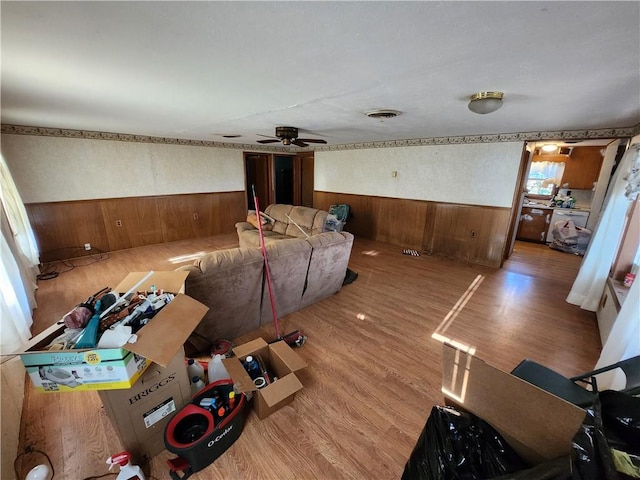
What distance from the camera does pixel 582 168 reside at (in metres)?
5.38

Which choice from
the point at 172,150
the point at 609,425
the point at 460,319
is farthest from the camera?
the point at 172,150

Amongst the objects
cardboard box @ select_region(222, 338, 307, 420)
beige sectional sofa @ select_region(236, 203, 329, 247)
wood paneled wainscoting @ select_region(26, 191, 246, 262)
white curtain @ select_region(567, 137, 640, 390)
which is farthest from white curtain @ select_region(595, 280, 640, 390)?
wood paneled wainscoting @ select_region(26, 191, 246, 262)

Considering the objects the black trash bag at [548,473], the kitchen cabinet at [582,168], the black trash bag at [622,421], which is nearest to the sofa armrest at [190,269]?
the black trash bag at [548,473]

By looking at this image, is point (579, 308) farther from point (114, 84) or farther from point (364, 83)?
point (114, 84)

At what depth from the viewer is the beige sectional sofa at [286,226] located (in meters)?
4.09

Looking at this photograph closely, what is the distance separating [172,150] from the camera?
5234mm

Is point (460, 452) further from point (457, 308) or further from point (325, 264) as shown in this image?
point (457, 308)

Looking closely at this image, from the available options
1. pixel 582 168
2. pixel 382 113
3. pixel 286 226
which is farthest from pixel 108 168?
pixel 582 168

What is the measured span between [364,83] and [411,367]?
7.27 ft

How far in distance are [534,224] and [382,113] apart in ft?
17.2

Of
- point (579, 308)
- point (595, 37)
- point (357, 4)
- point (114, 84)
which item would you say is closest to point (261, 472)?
point (357, 4)

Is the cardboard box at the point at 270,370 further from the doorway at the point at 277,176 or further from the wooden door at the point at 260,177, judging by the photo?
the wooden door at the point at 260,177

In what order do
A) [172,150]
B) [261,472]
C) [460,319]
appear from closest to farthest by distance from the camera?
[261,472]
[460,319]
[172,150]

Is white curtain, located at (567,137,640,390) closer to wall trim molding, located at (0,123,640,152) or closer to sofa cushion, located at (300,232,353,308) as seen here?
wall trim molding, located at (0,123,640,152)
